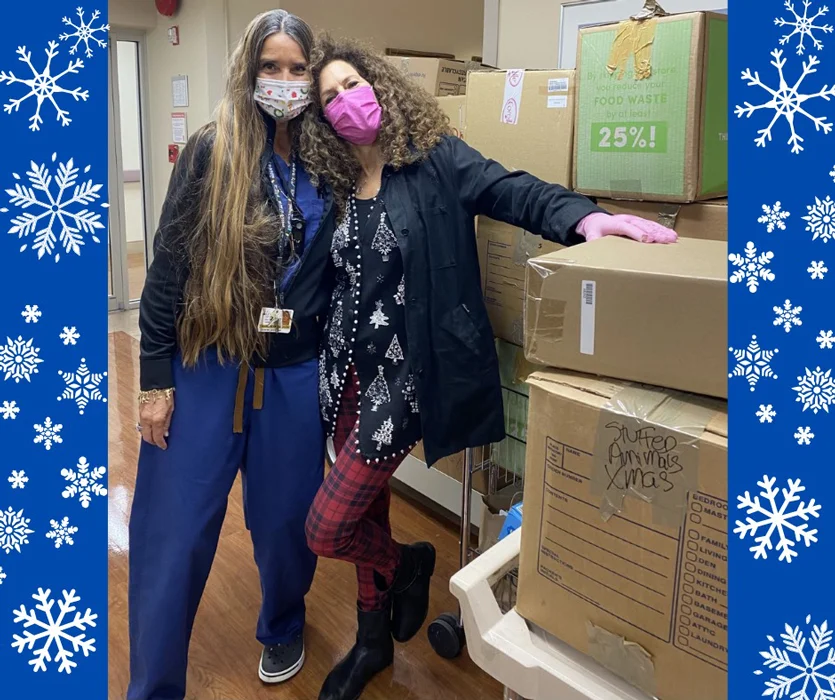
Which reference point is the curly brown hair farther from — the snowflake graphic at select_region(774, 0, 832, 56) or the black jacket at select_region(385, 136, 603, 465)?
the snowflake graphic at select_region(774, 0, 832, 56)

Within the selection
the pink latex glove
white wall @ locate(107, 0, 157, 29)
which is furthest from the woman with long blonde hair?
white wall @ locate(107, 0, 157, 29)

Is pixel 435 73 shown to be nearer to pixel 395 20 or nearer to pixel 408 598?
pixel 408 598

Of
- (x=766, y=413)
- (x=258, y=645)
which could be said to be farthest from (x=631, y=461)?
(x=258, y=645)

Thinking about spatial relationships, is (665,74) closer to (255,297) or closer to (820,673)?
(255,297)

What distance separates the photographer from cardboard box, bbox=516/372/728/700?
2.70 ft

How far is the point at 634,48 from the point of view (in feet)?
4.56

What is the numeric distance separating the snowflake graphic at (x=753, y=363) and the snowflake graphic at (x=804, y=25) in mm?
304

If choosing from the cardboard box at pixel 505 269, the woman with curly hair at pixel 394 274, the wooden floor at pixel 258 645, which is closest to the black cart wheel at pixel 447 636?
the wooden floor at pixel 258 645

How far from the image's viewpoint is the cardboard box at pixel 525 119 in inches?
62.2

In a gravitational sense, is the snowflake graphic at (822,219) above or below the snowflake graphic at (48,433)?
above

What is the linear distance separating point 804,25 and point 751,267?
25 cm

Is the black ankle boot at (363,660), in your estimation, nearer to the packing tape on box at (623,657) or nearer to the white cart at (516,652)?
the white cart at (516,652)

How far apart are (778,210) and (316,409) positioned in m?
1.06

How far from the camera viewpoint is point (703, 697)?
0.86 m
